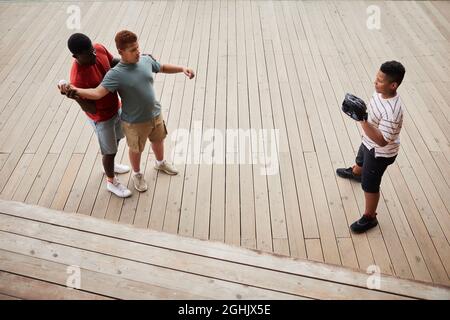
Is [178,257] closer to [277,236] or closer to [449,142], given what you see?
[277,236]

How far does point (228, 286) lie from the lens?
81.7 inches

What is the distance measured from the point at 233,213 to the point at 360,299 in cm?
117

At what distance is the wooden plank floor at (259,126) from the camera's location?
279 cm

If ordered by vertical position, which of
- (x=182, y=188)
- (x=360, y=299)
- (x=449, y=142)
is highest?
(x=360, y=299)

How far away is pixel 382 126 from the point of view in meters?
2.22

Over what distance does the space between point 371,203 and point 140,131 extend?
174cm

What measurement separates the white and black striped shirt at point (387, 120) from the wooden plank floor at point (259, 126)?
0.75 metres

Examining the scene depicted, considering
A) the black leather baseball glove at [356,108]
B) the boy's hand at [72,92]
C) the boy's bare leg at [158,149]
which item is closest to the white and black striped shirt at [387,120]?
the black leather baseball glove at [356,108]

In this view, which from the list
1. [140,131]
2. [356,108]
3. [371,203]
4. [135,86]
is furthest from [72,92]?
[371,203]

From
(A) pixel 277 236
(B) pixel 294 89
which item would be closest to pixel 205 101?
(B) pixel 294 89

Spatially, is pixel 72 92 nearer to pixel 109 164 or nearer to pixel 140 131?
pixel 140 131

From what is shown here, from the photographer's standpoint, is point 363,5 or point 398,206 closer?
point 398,206

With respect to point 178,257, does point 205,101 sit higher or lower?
lower
